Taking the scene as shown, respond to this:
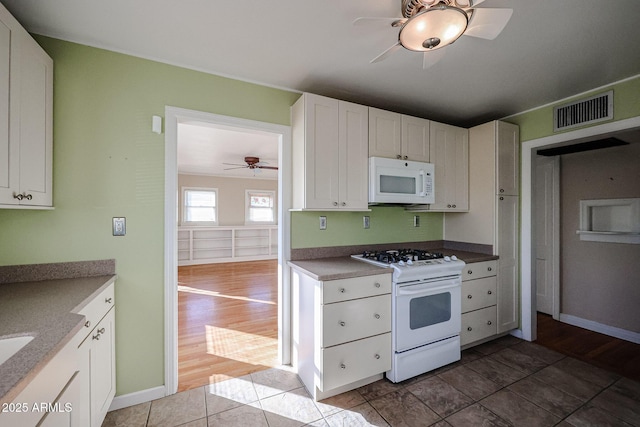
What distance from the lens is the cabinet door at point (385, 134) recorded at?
7.79 feet

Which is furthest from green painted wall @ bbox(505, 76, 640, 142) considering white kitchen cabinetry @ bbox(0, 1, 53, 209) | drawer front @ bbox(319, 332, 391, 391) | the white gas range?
white kitchen cabinetry @ bbox(0, 1, 53, 209)

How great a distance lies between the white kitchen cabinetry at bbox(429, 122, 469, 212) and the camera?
2734 mm

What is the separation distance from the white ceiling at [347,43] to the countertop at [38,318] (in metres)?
1.53

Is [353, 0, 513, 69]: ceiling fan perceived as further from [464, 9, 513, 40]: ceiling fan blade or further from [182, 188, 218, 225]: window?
[182, 188, 218, 225]: window

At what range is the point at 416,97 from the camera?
8.30 feet

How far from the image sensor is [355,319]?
1915mm

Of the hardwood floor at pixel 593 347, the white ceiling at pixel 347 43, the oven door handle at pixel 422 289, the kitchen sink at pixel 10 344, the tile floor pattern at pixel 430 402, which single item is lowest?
the tile floor pattern at pixel 430 402

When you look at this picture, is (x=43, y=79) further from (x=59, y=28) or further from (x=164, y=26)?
(x=164, y=26)

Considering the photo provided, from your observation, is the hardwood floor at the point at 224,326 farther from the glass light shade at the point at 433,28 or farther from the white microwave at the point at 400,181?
the glass light shade at the point at 433,28

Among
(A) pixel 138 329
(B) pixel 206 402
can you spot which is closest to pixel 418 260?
(B) pixel 206 402

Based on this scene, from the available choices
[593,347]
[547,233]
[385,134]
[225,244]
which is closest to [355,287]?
[385,134]

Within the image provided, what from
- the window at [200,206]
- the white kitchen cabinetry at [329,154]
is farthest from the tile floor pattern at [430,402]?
the window at [200,206]

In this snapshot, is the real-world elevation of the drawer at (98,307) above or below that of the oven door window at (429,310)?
above

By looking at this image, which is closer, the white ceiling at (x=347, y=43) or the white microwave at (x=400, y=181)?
the white ceiling at (x=347, y=43)
